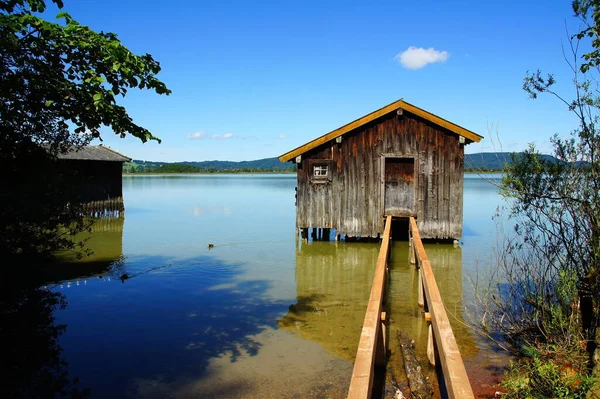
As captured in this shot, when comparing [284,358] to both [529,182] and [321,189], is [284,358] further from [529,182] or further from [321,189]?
[321,189]

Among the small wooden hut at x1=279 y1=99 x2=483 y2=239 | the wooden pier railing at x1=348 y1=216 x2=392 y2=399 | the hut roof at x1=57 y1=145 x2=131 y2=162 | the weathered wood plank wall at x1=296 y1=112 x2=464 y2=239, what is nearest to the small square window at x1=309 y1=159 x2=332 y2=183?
the small wooden hut at x1=279 y1=99 x2=483 y2=239

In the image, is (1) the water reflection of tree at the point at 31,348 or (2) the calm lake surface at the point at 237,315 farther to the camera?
(2) the calm lake surface at the point at 237,315

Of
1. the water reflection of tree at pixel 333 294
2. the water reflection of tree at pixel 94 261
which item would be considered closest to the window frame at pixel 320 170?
the water reflection of tree at pixel 333 294

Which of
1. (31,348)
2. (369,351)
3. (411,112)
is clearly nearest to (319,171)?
(411,112)

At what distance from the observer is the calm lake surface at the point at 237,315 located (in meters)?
6.48

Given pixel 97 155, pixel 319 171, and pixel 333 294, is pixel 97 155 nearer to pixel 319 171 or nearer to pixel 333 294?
pixel 319 171

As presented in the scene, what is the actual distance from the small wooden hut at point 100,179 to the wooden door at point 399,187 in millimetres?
15897

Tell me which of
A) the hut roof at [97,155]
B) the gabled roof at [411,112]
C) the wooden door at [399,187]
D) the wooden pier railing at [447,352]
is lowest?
the wooden pier railing at [447,352]

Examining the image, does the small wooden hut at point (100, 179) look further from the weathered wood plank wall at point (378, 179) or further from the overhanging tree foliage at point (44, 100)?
the overhanging tree foliage at point (44, 100)

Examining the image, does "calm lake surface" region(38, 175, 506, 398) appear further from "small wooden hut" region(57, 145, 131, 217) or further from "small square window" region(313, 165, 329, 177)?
"small wooden hut" region(57, 145, 131, 217)

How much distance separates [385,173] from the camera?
16.6 m

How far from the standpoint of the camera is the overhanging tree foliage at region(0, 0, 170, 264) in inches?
241

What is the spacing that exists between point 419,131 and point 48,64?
12036mm

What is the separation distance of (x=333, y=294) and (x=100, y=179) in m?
19.6
